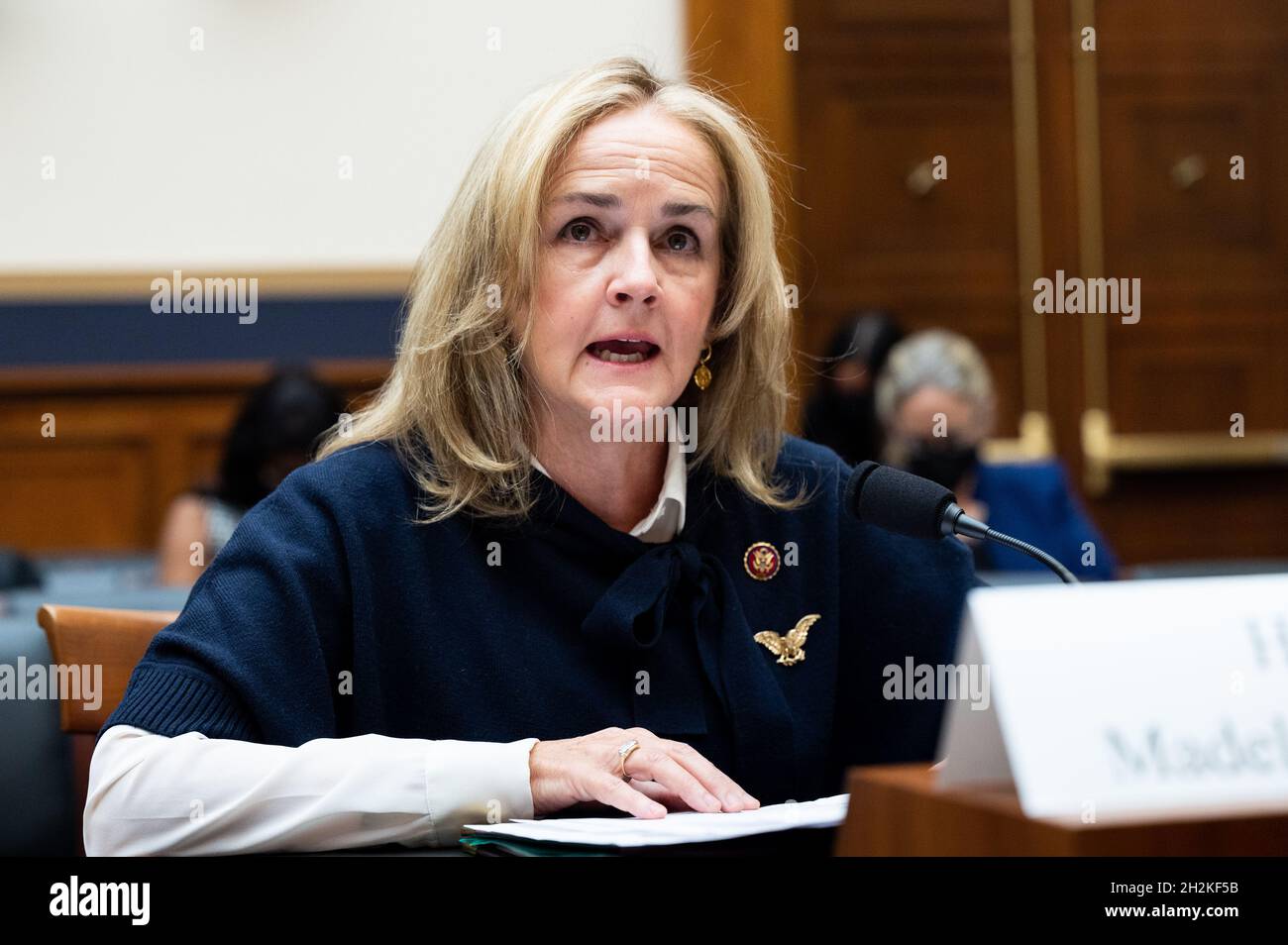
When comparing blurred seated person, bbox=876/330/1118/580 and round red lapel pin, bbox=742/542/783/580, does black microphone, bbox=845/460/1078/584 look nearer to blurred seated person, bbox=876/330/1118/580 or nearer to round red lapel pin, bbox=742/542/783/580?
round red lapel pin, bbox=742/542/783/580

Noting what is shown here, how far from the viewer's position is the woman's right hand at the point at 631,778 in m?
1.18

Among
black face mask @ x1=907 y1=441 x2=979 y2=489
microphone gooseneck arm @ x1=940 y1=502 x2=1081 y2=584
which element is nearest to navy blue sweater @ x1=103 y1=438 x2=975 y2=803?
microphone gooseneck arm @ x1=940 y1=502 x2=1081 y2=584

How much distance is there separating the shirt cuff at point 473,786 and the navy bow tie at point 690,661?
0.85ft

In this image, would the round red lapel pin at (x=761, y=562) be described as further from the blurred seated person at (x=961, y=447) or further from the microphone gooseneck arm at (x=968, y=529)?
the blurred seated person at (x=961, y=447)

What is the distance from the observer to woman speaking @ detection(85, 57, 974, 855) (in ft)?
4.67

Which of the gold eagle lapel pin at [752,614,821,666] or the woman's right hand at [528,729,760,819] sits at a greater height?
the gold eagle lapel pin at [752,614,821,666]

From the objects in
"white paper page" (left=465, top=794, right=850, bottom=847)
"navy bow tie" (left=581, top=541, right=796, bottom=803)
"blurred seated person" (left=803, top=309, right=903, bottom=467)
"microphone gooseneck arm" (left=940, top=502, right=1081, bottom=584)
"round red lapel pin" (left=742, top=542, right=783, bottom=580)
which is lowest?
"white paper page" (left=465, top=794, right=850, bottom=847)

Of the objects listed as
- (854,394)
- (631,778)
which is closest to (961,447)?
(854,394)

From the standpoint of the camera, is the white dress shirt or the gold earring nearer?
the white dress shirt

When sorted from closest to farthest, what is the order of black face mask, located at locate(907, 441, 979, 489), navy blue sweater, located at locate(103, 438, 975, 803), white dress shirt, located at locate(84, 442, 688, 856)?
white dress shirt, located at locate(84, 442, 688, 856) < navy blue sweater, located at locate(103, 438, 975, 803) < black face mask, located at locate(907, 441, 979, 489)

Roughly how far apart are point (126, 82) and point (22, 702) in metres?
3.48

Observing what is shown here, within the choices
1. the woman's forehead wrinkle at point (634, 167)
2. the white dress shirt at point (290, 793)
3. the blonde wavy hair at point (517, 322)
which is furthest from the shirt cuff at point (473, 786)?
the woman's forehead wrinkle at point (634, 167)

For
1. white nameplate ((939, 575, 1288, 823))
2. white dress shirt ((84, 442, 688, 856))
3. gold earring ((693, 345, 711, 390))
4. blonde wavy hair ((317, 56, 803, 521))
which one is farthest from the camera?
gold earring ((693, 345, 711, 390))
